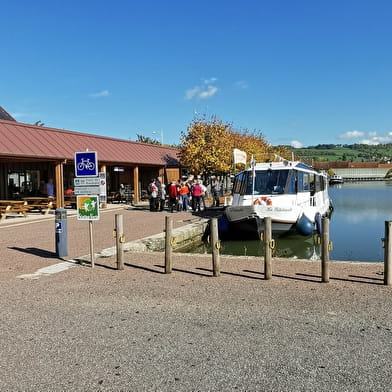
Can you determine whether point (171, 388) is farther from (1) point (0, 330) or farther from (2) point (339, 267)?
(2) point (339, 267)

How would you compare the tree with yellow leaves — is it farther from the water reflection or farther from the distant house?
the water reflection

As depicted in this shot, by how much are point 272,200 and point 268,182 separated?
0.90 m

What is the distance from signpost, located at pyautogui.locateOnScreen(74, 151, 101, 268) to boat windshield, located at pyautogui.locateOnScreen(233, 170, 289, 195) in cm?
855

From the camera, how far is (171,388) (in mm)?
3760

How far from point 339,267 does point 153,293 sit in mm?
3656

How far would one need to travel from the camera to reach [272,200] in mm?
15969

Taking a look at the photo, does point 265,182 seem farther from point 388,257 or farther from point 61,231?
point 388,257

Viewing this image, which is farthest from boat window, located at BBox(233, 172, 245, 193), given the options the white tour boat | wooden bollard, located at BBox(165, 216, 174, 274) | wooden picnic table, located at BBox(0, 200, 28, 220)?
wooden bollard, located at BBox(165, 216, 174, 274)

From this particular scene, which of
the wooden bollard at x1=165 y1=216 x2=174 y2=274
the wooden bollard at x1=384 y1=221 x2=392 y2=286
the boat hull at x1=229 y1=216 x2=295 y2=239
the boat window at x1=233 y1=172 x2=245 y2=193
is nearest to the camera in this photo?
the wooden bollard at x1=384 y1=221 x2=392 y2=286

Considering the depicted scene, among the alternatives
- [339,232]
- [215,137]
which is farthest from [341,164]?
[339,232]

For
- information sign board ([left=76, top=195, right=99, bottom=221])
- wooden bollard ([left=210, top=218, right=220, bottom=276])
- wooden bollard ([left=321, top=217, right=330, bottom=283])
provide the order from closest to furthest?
wooden bollard ([left=321, top=217, right=330, bottom=283]) → wooden bollard ([left=210, top=218, right=220, bottom=276]) → information sign board ([left=76, top=195, right=99, bottom=221])

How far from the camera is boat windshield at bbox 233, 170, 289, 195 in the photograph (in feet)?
53.6

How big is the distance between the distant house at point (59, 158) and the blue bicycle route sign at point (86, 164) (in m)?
10.4

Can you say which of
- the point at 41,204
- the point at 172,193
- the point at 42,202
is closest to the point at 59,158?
the point at 41,204
